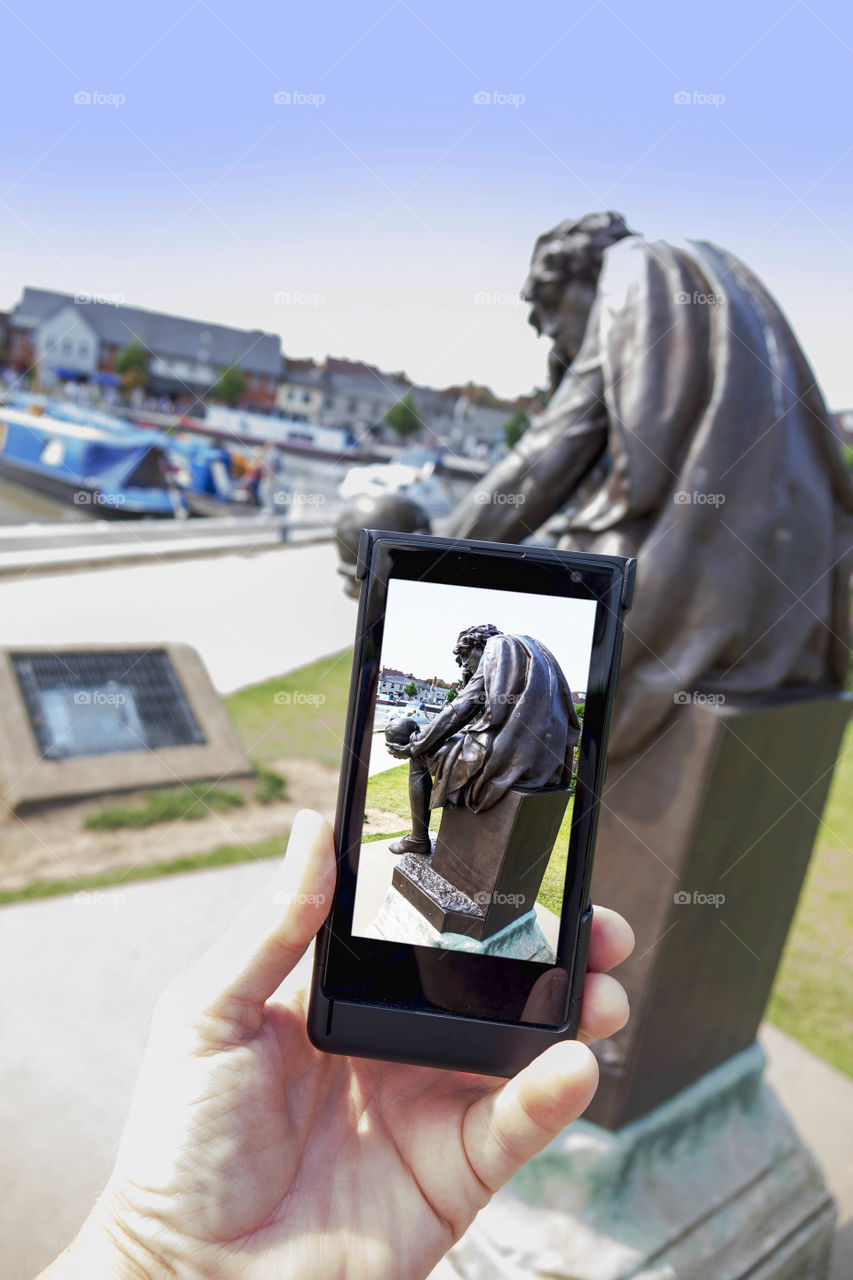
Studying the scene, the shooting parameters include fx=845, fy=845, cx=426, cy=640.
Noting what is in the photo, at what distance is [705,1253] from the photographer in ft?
7.72

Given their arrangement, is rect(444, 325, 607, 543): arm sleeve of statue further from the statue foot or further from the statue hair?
the statue foot

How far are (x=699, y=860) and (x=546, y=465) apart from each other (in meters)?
1.15

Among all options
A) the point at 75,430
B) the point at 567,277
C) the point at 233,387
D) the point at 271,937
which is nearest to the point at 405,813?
the point at 271,937

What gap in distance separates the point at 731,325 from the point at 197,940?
2.95m

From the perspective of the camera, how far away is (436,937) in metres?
1.21

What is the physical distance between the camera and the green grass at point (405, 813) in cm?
121

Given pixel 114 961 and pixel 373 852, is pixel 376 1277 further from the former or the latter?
pixel 114 961

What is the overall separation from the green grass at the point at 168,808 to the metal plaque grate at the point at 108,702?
11.4 inches

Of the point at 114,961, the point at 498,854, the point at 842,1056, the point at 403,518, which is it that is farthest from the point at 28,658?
the point at 842,1056

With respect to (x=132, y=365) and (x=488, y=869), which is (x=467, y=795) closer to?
(x=488, y=869)

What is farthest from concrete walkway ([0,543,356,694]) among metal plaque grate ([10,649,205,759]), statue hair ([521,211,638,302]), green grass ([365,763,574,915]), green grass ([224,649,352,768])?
green grass ([365,763,574,915])

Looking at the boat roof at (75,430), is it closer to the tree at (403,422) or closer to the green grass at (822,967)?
the tree at (403,422)

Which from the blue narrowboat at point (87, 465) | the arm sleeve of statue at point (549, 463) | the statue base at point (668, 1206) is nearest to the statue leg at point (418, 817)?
the arm sleeve of statue at point (549, 463)

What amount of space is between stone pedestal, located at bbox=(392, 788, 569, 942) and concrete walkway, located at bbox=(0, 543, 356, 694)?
514 cm
